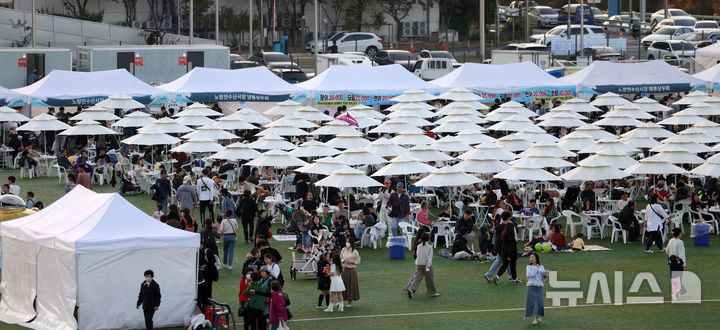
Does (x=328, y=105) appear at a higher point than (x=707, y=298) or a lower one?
higher

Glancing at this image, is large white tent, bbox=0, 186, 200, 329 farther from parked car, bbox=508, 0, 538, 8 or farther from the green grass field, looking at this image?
parked car, bbox=508, 0, 538, 8

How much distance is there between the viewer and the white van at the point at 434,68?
186 ft

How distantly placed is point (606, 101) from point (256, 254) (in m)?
23.9

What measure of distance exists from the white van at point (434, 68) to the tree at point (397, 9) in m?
27.4

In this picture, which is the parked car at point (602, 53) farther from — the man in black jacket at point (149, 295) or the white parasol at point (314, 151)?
the man in black jacket at point (149, 295)

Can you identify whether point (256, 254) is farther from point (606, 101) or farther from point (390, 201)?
point (606, 101)

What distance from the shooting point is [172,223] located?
2194 cm

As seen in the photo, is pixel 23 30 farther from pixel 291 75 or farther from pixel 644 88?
pixel 644 88

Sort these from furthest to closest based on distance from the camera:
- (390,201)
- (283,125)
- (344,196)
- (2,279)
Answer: (283,125), (344,196), (390,201), (2,279)

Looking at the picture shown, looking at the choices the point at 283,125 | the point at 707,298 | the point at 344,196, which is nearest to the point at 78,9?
the point at 283,125

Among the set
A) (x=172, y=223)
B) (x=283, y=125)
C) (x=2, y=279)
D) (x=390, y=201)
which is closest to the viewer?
(x=2, y=279)

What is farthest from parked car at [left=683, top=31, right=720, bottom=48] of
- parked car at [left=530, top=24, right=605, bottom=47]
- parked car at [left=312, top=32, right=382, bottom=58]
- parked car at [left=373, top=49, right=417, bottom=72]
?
parked car at [left=312, top=32, right=382, bottom=58]

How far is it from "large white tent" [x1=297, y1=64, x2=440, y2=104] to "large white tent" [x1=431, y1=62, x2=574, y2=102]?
1377 mm

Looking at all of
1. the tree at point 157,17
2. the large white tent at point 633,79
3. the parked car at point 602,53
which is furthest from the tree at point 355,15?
the large white tent at point 633,79
